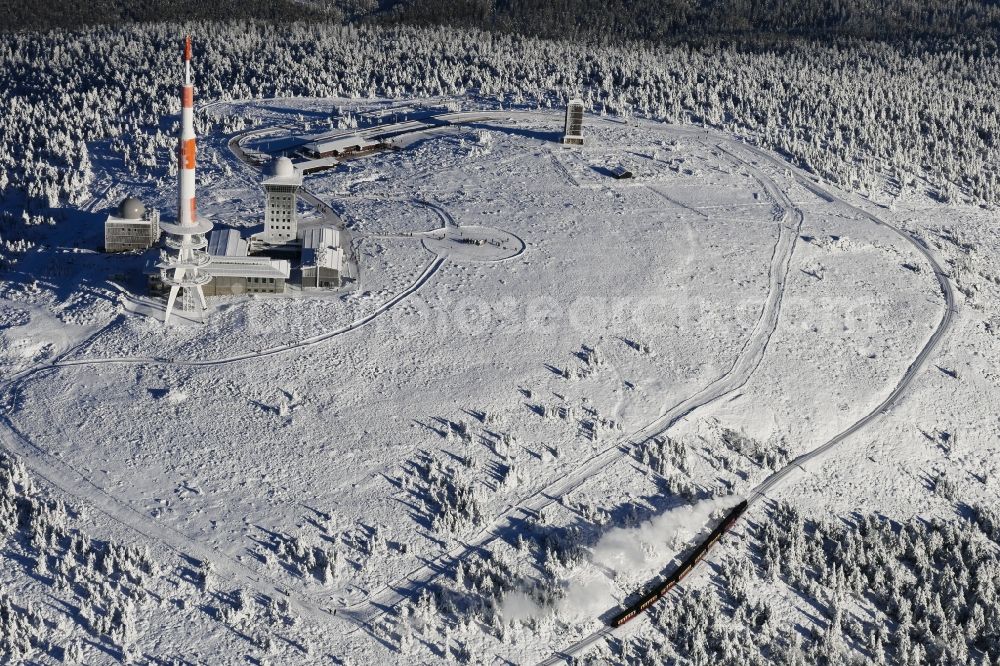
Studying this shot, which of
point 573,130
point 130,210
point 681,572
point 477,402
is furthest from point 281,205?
point 681,572

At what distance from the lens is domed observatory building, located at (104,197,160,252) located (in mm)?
102500

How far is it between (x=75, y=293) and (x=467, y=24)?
108 metres

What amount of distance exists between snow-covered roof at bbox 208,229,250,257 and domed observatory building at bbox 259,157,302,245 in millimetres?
2311

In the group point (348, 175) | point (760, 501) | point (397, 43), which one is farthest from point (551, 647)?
point (397, 43)

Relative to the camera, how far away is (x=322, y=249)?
99.1 metres

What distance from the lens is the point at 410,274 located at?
103312mm

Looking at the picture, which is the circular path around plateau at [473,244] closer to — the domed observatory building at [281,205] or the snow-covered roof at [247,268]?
the domed observatory building at [281,205]

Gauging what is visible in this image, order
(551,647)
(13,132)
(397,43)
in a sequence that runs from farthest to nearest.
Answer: (397,43), (13,132), (551,647)

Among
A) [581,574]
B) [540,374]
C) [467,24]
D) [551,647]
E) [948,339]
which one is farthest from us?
[467,24]

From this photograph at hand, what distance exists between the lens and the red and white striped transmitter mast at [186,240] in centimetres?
9200

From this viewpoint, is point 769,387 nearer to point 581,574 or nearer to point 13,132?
point 581,574

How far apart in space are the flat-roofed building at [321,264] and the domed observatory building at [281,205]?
3269 mm

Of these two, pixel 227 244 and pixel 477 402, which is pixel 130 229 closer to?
pixel 227 244

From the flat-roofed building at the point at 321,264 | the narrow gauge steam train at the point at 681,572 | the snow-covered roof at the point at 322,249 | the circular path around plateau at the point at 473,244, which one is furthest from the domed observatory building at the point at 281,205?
the narrow gauge steam train at the point at 681,572
